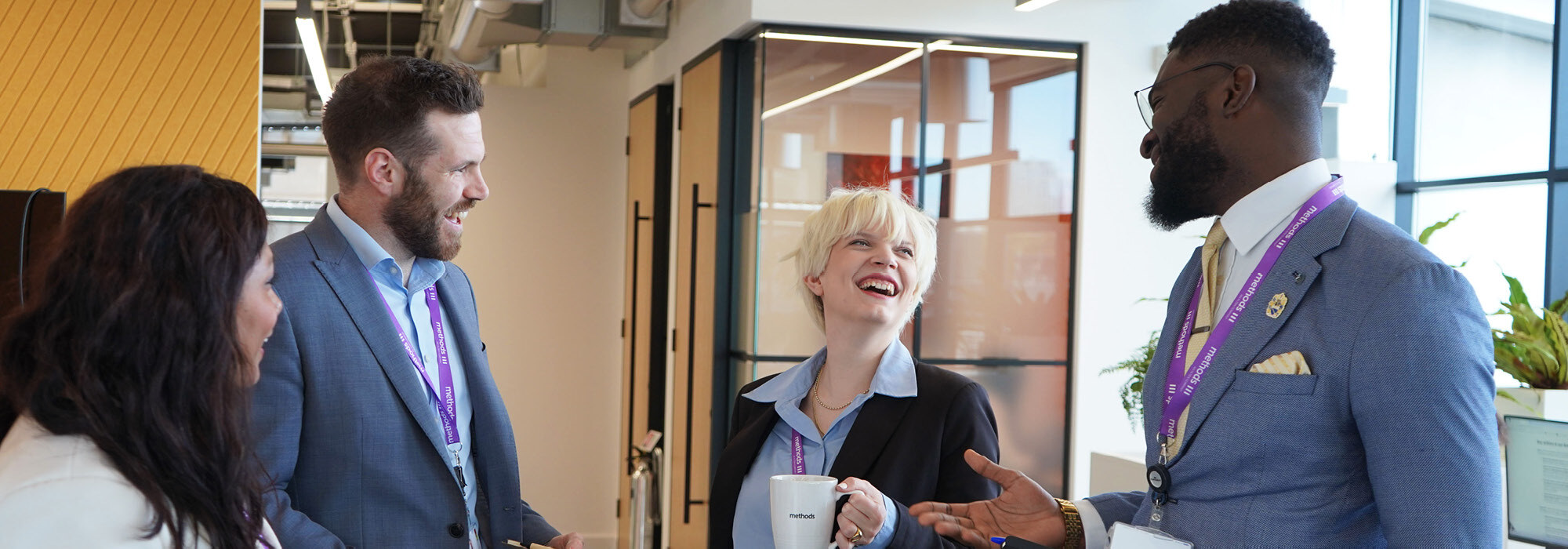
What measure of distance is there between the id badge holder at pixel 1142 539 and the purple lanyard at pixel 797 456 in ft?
2.75

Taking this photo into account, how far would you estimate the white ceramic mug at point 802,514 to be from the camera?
1.61 meters

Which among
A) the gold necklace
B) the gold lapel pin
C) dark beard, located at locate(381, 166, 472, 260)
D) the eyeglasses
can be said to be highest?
the eyeglasses

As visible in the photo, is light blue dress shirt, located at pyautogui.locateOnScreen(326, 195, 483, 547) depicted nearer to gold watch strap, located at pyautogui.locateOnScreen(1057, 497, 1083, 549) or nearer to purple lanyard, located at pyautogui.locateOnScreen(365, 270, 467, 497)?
purple lanyard, located at pyautogui.locateOnScreen(365, 270, 467, 497)

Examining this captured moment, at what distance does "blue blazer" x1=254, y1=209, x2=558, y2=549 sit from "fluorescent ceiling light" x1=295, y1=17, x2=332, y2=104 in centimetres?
313

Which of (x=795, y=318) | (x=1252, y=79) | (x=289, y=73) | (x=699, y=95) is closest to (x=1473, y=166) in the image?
(x=795, y=318)

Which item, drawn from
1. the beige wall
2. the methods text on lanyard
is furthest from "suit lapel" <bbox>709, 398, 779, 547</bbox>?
the beige wall

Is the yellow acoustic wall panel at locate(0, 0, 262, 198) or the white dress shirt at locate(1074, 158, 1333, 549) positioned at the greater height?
the yellow acoustic wall panel at locate(0, 0, 262, 198)

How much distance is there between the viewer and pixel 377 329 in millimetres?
1931

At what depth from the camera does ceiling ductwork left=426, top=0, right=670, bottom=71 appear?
6023 mm

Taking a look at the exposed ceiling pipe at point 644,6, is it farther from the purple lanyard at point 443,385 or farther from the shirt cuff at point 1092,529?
the shirt cuff at point 1092,529

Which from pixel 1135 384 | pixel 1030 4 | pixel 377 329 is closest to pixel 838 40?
pixel 1030 4

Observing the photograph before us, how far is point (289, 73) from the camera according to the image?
1463cm

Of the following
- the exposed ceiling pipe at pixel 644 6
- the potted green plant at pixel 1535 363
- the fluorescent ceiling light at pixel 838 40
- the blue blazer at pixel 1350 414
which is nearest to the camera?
the blue blazer at pixel 1350 414

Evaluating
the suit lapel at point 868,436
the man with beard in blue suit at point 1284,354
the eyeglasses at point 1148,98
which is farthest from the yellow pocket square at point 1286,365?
the suit lapel at point 868,436
